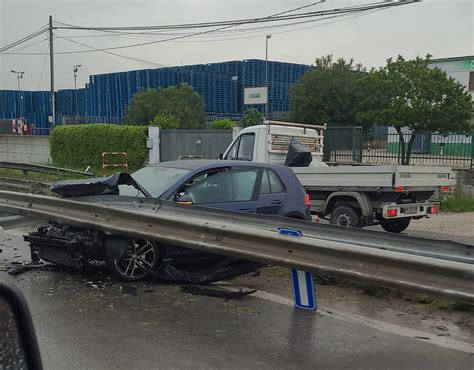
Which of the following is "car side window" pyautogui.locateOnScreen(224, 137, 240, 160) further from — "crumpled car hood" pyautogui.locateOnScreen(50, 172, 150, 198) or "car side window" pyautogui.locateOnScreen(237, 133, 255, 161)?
"crumpled car hood" pyautogui.locateOnScreen(50, 172, 150, 198)

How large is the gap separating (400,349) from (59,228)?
4088 mm

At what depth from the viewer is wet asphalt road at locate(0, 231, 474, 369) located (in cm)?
402

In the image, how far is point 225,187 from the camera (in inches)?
275

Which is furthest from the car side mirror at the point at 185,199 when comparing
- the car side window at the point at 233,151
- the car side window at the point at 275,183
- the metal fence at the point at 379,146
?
the metal fence at the point at 379,146

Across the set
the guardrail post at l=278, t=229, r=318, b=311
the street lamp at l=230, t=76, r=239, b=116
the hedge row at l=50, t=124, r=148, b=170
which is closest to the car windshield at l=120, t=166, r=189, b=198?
the guardrail post at l=278, t=229, r=318, b=311

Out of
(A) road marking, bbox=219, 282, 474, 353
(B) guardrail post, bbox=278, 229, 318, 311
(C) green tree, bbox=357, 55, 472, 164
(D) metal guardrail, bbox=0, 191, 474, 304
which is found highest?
(C) green tree, bbox=357, 55, 472, 164

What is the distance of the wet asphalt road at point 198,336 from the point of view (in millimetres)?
4016

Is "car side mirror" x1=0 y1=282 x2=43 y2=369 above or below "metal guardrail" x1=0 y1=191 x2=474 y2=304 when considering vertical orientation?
above

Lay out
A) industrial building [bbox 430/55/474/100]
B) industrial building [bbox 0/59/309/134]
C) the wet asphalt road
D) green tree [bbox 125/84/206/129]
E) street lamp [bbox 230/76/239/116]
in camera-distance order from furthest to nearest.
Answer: industrial building [bbox 0/59/309/134], street lamp [bbox 230/76/239/116], green tree [bbox 125/84/206/129], industrial building [bbox 430/55/474/100], the wet asphalt road

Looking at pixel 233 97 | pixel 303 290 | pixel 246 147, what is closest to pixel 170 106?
pixel 233 97

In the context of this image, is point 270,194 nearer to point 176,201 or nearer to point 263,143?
point 176,201

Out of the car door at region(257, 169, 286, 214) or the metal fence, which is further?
the metal fence

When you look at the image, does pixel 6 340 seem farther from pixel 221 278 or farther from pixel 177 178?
pixel 177 178

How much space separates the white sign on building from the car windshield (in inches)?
1504
